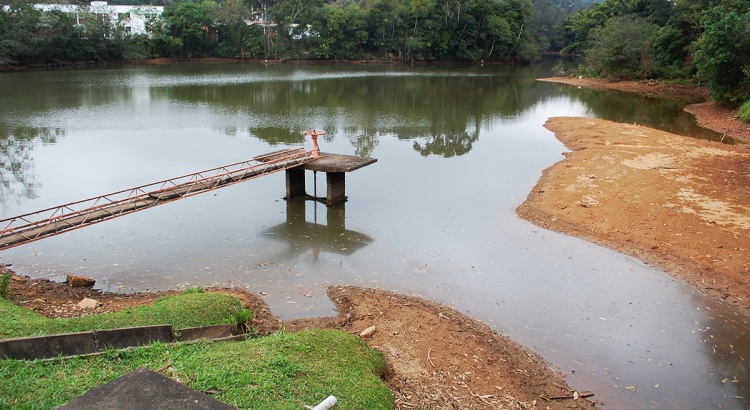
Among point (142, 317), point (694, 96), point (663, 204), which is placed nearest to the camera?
point (142, 317)

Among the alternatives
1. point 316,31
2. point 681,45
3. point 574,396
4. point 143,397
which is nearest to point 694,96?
point 681,45

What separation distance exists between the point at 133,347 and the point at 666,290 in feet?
29.2

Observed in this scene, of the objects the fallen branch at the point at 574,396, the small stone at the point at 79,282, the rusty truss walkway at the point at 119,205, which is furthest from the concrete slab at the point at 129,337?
the fallen branch at the point at 574,396

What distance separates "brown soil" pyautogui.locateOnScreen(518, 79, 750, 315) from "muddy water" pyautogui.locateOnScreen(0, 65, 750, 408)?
0.63m

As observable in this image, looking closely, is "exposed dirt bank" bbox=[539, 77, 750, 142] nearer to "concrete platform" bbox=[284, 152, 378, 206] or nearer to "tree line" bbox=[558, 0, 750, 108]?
"tree line" bbox=[558, 0, 750, 108]

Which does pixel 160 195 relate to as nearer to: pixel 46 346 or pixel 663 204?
pixel 46 346

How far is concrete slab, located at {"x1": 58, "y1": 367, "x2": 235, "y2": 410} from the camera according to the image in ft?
13.6

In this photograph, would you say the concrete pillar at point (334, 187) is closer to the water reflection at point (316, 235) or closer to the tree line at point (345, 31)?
the water reflection at point (316, 235)

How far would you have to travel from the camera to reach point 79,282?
9.82m

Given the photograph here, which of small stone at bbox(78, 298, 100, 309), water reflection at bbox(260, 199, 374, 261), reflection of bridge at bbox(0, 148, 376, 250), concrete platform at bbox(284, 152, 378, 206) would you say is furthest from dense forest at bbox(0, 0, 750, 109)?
small stone at bbox(78, 298, 100, 309)

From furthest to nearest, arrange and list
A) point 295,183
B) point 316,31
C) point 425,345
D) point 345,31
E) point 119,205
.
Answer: point 345,31, point 316,31, point 295,183, point 119,205, point 425,345

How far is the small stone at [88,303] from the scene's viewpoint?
8719 mm

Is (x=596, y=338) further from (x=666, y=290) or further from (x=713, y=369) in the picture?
(x=666, y=290)

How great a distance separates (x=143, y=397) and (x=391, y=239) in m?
8.65
